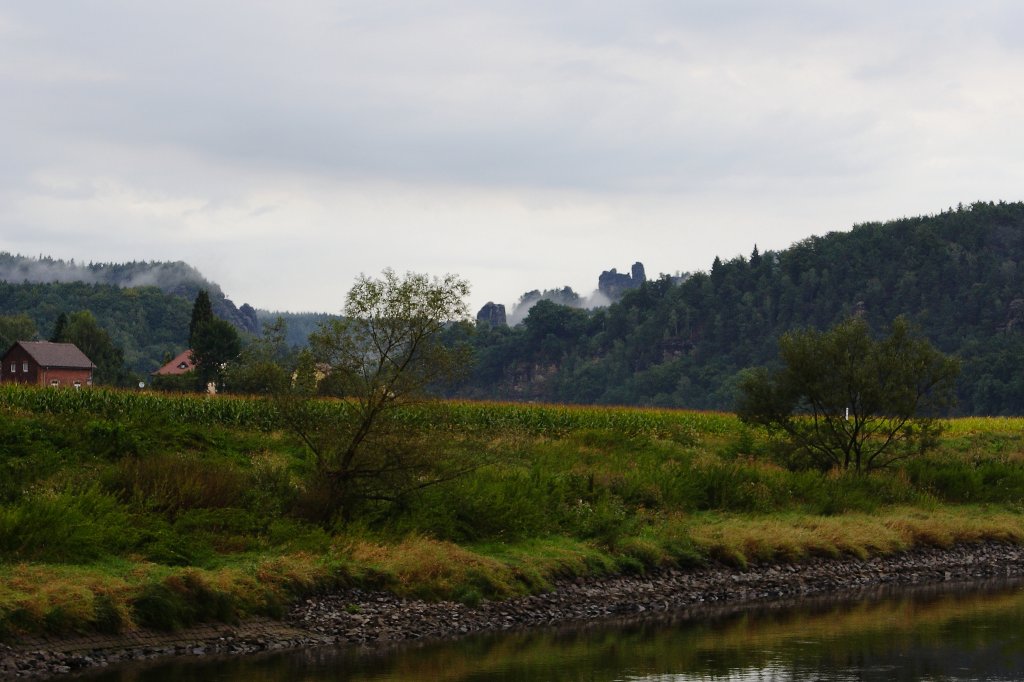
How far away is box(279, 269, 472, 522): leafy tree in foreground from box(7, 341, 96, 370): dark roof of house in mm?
113988

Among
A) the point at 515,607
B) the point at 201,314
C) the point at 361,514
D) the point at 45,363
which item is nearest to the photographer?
the point at 515,607

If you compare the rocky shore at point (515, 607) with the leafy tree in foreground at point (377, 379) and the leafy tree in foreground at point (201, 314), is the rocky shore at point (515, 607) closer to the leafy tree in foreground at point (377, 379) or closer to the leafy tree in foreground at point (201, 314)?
the leafy tree in foreground at point (377, 379)

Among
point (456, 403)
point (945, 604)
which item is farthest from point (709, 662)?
point (456, 403)

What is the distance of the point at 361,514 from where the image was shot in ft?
111

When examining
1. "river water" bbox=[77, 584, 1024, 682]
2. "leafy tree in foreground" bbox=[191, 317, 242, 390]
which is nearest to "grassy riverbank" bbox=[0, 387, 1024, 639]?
"river water" bbox=[77, 584, 1024, 682]

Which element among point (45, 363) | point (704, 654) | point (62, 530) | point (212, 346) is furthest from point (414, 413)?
point (45, 363)

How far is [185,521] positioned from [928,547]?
27102 millimetres

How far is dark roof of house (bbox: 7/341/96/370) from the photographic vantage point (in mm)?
139000

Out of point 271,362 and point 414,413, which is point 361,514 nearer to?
point 414,413

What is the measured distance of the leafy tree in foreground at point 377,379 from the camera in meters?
33.2

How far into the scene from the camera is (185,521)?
100 feet

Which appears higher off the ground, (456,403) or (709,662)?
(456,403)

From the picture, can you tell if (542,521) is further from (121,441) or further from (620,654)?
(121,441)

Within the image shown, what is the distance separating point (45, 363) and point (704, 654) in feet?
410
